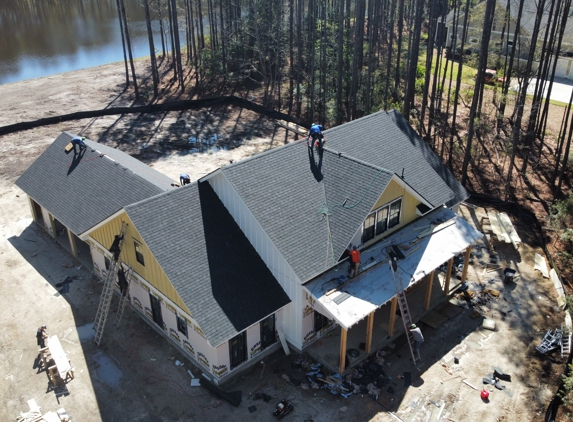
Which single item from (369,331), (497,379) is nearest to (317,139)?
(369,331)

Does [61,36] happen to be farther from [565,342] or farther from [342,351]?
[565,342]

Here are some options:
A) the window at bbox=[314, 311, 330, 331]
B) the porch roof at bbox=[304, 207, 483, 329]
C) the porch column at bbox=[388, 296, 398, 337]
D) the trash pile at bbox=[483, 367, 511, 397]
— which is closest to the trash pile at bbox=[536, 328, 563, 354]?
the trash pile at bbox=[483, 367, 511, 397]

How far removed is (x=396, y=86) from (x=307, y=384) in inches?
1215

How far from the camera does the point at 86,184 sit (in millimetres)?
23016

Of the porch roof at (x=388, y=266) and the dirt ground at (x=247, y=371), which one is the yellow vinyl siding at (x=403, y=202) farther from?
the dirt ground at (x=247, y=371)

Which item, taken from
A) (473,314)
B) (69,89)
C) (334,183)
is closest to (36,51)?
(69,89)

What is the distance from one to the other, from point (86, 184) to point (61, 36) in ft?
199

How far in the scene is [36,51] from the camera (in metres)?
66.2

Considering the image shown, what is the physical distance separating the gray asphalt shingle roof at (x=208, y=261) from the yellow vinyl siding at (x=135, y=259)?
0.57 meters

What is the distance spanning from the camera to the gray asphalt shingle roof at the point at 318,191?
17.6 metres

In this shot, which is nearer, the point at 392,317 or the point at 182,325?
the point at 182,325

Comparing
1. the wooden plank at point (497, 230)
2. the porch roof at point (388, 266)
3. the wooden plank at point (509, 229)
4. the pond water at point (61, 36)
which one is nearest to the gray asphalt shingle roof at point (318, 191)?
the porch roof at point (388, 266)

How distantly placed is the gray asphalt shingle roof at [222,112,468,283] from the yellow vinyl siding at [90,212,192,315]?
3.71m

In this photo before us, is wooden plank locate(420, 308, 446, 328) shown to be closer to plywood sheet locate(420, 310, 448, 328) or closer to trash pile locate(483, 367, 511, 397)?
plywood sheet locate(420, 310, 448, 328)
